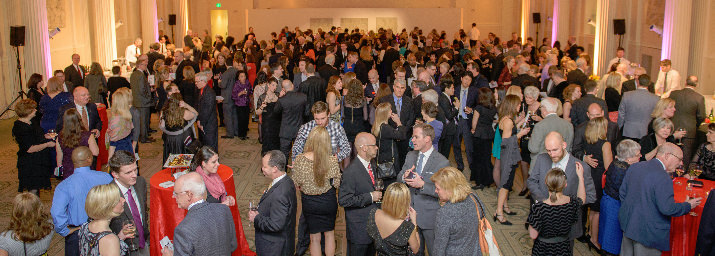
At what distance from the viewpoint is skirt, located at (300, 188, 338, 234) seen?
204 inches

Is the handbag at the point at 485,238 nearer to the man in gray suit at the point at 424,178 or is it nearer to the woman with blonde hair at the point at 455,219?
the woman with blonde hair at the point at 455,219

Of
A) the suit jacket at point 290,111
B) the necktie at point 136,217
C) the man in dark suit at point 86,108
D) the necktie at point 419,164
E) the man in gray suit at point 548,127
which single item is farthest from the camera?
the suit jacket at point 290,111

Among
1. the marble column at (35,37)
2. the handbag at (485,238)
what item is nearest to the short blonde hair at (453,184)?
Result: the handbag at (485,238)

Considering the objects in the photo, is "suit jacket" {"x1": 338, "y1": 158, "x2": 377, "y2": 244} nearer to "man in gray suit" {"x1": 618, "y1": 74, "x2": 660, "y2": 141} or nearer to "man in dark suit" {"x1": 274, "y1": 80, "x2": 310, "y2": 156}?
"man in dark suit" {"x1": 274, "y1": 80, "x2": 310, "y2": 156}

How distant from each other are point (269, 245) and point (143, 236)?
0.96 m

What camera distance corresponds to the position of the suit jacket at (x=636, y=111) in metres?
7.89

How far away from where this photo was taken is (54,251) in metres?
6.27

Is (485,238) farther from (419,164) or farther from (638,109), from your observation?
(638,109)

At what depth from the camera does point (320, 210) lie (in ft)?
17.2

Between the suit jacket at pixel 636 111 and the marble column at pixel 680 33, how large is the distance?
13.9 feet

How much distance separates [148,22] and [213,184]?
16.5m

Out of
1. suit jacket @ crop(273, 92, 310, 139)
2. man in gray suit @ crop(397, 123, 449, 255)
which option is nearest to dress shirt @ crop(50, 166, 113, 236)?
man in gray suit @ crop(397, 123, 449, 255)

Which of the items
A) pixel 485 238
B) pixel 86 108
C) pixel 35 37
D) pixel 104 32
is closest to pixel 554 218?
pixel 485 238

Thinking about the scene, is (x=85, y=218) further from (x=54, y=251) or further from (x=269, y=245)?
(x=54, y=251)
